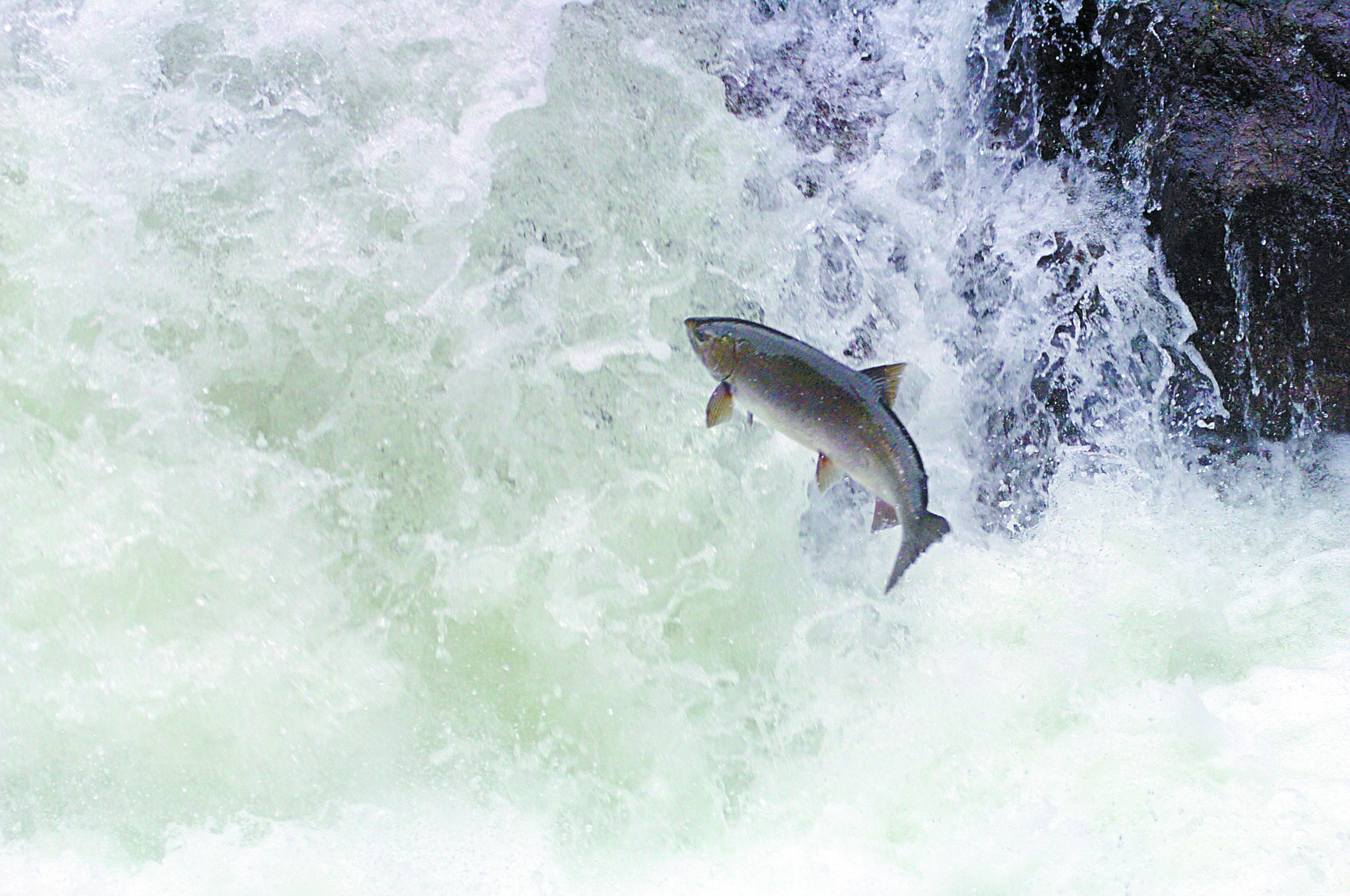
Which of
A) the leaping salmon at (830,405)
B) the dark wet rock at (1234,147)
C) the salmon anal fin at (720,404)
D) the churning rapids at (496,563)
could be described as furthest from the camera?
the dark wet rock at (1234,147)

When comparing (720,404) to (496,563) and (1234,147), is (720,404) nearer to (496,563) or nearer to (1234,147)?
(496,563)

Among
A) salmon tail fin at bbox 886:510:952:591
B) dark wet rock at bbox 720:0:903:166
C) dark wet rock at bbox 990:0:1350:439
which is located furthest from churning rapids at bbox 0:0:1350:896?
salmon tail fin at bbox 886:510:952:591

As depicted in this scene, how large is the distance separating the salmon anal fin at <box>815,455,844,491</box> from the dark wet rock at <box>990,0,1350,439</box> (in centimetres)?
182

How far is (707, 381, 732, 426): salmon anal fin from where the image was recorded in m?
1.99

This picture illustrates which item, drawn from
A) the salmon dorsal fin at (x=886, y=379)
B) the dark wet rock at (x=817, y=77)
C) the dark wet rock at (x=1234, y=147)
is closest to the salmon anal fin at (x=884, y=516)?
the salmon dorsal fin at (x=886, y=379)

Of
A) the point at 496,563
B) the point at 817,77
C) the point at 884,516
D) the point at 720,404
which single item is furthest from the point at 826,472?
the point at 817,77

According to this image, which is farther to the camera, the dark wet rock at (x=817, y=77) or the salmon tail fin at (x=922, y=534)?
the dark wet rock at (x=817, y=77)

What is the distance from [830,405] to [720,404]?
237 millimetres

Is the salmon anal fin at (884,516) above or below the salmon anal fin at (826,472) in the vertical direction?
below

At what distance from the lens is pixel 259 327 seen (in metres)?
2.60

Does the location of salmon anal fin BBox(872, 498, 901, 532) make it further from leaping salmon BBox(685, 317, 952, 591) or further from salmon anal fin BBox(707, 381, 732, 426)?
salmon anal fin BBox(707, 381, 732, 426)

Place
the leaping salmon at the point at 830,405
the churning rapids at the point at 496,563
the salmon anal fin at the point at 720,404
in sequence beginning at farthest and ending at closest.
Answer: the churning rapids at the point at 496,563
the salmon anal fin at the point at 720,404
the leaping salmon at the point at 830,405

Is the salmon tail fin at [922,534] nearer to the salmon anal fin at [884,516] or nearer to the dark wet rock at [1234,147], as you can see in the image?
the salmon anal fin at [884,516]

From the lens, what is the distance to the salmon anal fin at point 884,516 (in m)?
1.97
